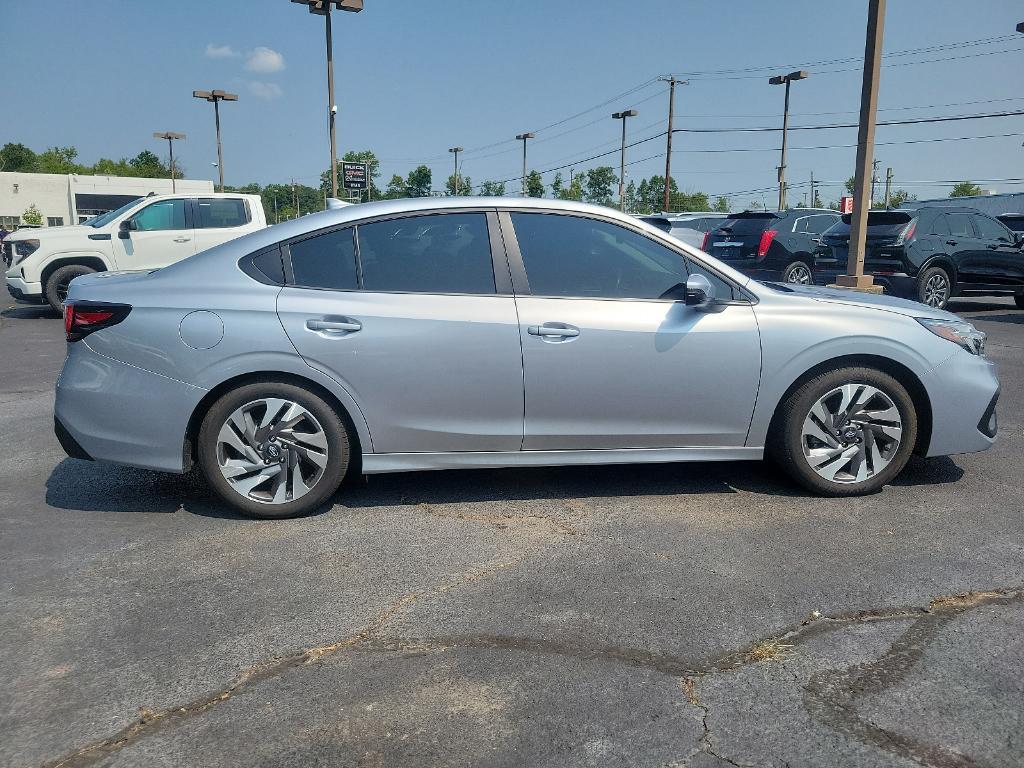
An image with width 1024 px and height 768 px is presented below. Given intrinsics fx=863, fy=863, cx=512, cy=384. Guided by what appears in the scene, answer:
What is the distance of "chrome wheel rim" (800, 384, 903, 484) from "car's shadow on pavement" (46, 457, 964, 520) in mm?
259

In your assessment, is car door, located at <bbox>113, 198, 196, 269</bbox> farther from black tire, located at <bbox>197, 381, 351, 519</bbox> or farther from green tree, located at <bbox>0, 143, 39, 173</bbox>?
green tree, located at <bbox>0, 143, 39, 173</bbox>

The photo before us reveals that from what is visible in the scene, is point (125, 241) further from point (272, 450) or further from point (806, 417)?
point (806, 417)

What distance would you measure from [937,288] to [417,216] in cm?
1167

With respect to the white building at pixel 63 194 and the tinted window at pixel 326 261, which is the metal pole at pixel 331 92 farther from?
the white building at pixel 63 194

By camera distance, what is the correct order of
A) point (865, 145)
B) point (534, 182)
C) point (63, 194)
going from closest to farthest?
point (865, 145), point (534, 182), point (63, 194)

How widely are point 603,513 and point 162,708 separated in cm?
233

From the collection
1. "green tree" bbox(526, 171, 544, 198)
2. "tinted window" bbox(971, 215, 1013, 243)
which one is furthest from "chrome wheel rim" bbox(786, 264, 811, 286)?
"green tree" bbox(526, 171, 544, 198)

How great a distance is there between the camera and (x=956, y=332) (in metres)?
4.62

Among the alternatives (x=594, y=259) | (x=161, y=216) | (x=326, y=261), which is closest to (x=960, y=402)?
(x=594, y=259)

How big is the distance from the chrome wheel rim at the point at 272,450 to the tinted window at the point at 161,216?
10278 mm

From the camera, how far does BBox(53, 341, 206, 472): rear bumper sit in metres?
4.10

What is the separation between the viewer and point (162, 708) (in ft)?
8.54

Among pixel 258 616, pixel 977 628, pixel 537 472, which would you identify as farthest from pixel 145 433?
pixel 977 628

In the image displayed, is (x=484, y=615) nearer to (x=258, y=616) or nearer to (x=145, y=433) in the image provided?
(x=258, y=616)
